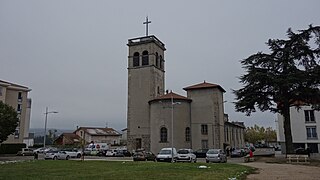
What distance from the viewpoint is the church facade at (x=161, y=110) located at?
49438 mm

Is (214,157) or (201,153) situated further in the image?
(201,153)

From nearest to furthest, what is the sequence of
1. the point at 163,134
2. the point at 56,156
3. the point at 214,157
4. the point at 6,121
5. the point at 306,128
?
the point at 214,157
the point at 56,156
the point at 6,121
the point at 163,134
the point at 306,128

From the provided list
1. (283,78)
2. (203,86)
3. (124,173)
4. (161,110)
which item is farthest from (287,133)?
(124,173)

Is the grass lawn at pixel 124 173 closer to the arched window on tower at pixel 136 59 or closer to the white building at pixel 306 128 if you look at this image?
the arched window on tower at pixel 136 59

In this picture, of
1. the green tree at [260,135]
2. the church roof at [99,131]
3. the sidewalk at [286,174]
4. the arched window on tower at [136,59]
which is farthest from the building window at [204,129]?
the green tree at [260,135]

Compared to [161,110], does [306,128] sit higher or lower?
lower

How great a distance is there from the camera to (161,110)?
49.7 metres

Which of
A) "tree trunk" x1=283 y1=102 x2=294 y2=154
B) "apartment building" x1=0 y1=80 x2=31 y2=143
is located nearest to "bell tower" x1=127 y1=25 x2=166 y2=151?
"tree trunk" x1=283 y1=102 x2=294 y2=154

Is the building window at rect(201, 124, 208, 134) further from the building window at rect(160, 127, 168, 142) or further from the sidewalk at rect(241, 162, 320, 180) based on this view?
the sidewalk at rect(241, 162, 320, 180)

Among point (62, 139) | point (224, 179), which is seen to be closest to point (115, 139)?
point (62, 139)

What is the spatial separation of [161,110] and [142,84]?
739 centimetres

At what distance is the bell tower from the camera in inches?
2085

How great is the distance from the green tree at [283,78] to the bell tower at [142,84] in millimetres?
18799

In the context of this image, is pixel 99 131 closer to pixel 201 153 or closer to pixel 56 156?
pixel 56 156
